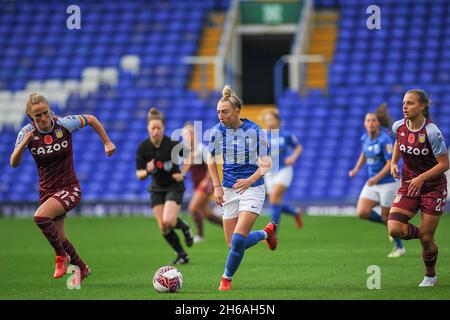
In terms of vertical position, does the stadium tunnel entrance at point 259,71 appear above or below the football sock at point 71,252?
below

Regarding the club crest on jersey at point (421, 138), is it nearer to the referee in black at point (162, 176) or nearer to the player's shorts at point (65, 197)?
the player's shorts at point (65, 197)

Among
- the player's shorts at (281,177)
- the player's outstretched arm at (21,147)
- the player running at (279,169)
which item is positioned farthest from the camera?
the player's shorts at (281,177)

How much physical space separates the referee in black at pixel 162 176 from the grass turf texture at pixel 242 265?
528 millimetres

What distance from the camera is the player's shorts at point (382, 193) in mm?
14078

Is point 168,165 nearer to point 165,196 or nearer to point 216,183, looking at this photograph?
point 165,196

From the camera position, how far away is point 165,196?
44.4 feet

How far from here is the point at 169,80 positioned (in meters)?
27.8

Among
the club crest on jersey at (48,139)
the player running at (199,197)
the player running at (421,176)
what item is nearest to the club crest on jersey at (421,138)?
the player running at (421,176)

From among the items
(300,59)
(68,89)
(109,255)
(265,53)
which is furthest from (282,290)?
(265,53)

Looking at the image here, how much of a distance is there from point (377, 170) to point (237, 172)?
4595mm

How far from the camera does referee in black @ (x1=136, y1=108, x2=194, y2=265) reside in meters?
13.2

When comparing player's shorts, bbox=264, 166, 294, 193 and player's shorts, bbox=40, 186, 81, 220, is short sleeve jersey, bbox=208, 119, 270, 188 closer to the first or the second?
player's shorts, bbox=40, 186, 81, 220

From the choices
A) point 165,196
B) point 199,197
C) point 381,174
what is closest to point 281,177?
point 199,197

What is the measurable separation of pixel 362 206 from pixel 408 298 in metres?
4.98
